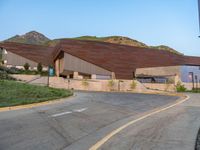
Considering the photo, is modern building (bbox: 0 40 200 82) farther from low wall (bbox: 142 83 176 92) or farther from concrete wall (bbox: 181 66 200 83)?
low wall (bbox: 142 83 176 92)

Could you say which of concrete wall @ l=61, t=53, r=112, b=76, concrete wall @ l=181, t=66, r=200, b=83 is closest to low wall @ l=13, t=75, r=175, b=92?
concrete wall @ l=181, t=66, r=200, b=83

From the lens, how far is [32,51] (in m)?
82.3

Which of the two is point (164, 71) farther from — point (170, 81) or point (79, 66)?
point (79, 66)

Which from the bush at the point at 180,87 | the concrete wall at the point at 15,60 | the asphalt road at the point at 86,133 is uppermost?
the concrete wall at the point at 15,60

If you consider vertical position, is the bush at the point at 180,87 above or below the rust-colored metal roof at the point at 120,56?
below

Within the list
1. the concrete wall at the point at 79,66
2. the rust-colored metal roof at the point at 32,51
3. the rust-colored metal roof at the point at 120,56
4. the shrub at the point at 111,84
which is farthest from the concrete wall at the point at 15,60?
the shrub at the point at 111,84

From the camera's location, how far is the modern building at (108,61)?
59500 millimetres

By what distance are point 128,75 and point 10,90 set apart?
46267 mm

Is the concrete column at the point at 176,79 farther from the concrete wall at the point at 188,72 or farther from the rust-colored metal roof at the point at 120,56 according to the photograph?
the rust-colored metal roof at the point at 120,56

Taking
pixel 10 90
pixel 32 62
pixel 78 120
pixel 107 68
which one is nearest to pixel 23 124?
pixel 78 120

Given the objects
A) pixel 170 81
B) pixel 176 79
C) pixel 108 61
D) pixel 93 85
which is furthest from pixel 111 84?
pixel 108 61

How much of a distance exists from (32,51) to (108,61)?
955 inches

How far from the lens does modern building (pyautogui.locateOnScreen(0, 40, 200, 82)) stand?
59500 millimetres

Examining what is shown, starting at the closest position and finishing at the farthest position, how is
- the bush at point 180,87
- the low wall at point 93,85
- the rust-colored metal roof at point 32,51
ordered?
the low wall at point 93,85, the bush at point 180,87, the rust-colored metal roof at point 32,51
